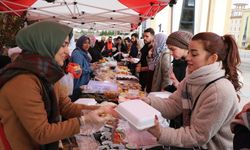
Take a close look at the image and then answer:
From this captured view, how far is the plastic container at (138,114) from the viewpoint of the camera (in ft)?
4.05

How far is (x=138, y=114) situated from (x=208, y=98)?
1.18ft

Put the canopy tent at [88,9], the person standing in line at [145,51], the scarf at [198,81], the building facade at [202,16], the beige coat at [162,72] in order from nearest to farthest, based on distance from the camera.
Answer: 1. the scarf at [198,81]
2. the beige coat at [162,72]
3. the canopy tent at [88,9]
4. the person standing in line at [145,51]
5. the building facade at [202,16]

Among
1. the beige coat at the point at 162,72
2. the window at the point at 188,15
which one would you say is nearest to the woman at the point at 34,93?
the beige coat at the point at 162,72

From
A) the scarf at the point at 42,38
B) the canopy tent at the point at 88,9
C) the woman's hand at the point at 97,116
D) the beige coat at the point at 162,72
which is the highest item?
the canopy tent at the point at 88,9

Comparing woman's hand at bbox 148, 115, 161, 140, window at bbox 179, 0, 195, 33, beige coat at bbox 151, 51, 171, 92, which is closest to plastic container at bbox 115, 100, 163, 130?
woman's hand at bbox 148, 115, 161, 140

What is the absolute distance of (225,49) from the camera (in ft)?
4.79

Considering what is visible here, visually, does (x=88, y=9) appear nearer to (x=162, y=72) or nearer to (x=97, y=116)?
(x=162, y=72)

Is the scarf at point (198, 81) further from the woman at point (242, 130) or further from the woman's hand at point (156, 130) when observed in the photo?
the woman at point (242, 130)

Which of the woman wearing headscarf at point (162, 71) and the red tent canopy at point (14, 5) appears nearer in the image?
the woman wearing headscarf at point (162, 71)

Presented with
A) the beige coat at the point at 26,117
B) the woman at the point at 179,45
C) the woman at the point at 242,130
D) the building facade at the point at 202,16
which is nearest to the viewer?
the woman at the point at 242,130

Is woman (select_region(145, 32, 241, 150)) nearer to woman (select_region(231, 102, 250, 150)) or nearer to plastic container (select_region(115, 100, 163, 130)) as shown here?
plastic container (select_region(115, 100, 163, 130))

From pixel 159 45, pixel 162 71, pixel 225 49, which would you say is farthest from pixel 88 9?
pixel 225 49

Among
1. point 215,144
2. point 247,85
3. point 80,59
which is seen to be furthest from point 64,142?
point 247,85

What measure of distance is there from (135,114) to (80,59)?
2555 millimetres
